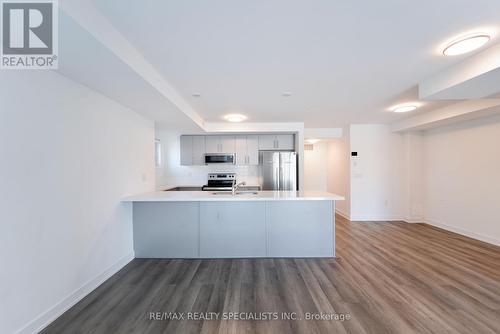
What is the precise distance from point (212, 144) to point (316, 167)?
12.0 feet

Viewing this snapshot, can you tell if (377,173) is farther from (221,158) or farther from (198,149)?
(198,149)

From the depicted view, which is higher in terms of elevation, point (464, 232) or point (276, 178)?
point (276, 178)

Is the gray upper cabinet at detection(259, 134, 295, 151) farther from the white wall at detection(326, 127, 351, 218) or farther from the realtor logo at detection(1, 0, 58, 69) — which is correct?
the realtor logo at detection(1, 0, 58, 69)

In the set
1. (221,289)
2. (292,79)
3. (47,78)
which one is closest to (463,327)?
(221,289)

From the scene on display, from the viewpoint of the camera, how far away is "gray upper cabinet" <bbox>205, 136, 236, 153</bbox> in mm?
5266

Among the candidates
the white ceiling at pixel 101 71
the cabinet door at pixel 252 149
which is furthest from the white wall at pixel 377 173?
the white ceiling at pixel 101 71

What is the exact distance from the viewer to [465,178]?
4.04 m

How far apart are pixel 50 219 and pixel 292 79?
281 cm

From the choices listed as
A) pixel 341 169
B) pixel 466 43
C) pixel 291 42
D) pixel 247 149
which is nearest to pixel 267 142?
pixel 247 149

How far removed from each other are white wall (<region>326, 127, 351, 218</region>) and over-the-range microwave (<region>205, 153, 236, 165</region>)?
2.91m

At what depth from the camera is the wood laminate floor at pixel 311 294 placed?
1.79m

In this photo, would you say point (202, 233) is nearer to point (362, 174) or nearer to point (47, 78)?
point (47, 78)

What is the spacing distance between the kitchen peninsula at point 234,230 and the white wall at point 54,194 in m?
0.43

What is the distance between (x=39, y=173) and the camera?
177 cm
